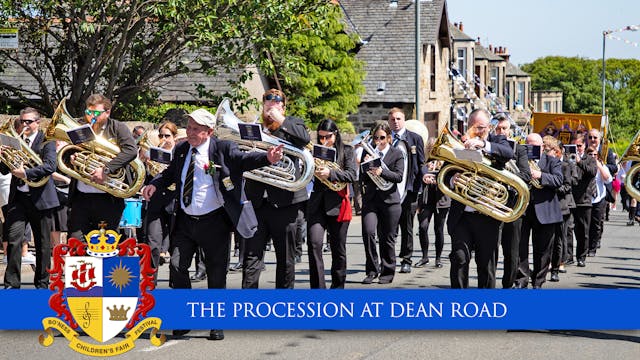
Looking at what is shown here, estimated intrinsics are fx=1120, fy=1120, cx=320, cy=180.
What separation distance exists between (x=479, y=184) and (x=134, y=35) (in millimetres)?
10686

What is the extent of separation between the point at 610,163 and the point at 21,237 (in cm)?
948

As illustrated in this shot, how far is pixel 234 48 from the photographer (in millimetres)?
19922

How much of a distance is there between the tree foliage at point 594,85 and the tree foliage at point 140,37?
2994 inches

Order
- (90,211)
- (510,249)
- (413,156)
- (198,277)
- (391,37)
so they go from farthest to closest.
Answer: (391,37)
(413,156)
(198,277)
(510,249)
(90,211)

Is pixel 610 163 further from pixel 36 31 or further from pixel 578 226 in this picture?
pixel 36 31

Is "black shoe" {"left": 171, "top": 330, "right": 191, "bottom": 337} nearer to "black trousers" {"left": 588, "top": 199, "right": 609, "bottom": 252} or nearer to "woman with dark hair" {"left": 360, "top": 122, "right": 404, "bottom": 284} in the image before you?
"woman with dark hair" {"left": 360, "top": 122, "right": 404, "bottom": 284}

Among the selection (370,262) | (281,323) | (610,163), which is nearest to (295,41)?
(610,163)

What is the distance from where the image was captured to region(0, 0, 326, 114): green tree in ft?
58.4

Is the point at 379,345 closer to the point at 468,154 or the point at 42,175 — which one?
the point at 468,154

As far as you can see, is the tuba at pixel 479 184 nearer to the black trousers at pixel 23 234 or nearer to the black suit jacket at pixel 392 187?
the black suit jacket at pixel 392 187

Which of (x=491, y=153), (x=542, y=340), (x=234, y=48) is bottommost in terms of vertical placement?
(x=542, y=340)

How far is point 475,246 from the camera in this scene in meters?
9.62

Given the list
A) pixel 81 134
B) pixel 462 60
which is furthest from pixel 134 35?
pixel 462 60

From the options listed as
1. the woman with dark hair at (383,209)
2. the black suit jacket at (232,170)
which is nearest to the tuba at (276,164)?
the black suit jacket at (232,170)
